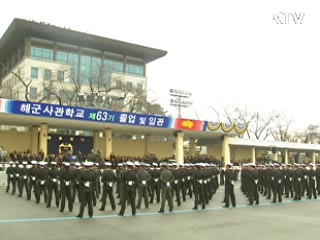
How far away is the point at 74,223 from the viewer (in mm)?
11312

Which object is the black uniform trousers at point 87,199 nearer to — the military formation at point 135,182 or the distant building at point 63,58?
the military formation at point 135,182

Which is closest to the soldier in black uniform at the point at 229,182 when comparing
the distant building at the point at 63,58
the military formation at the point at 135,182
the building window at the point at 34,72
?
the military formation at the point at 135,182

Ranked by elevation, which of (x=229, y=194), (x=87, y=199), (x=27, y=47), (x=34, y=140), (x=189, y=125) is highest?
(x=27, y=47)

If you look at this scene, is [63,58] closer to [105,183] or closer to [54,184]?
[54,184]

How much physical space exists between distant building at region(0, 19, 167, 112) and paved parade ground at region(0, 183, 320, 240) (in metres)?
33.9

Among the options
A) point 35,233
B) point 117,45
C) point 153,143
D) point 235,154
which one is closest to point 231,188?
point 35,233

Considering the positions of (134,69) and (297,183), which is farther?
(134,69)

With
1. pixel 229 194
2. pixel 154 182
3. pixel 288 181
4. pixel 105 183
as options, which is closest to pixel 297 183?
pixel 288 181

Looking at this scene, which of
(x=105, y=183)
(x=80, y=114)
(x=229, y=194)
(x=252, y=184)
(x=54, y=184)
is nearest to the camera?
(x=105, y=183)

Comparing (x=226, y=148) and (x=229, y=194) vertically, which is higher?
(x=226, y=148)

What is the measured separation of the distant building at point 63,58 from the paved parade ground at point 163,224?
111 feet

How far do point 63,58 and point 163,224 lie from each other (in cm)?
5237

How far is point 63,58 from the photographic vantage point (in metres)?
60.0

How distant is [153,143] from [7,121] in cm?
1554
